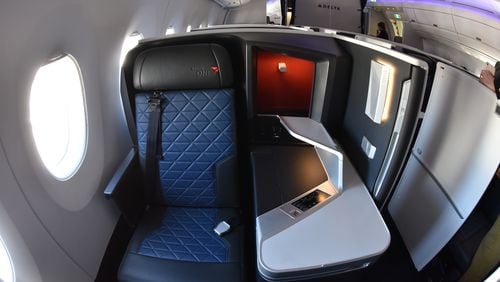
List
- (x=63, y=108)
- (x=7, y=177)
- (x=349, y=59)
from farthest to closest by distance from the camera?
(x=349, y=59) → (x=63, y=108) → (x=7, y=177)

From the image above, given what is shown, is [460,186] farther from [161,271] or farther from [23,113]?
[23,113]

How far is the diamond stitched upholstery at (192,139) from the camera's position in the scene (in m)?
1.74

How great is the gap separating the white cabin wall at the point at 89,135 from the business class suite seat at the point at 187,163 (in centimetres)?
25

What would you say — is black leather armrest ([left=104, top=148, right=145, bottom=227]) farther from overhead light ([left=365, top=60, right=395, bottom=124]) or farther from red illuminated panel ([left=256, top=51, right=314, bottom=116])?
overhead light ([left=365, top=60, right=395, bottom=124])

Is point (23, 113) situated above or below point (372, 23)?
below

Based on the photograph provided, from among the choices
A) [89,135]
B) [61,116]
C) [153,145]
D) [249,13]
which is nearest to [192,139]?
[153,145]

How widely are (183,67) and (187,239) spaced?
39.5 inches

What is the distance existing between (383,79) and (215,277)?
126 cm

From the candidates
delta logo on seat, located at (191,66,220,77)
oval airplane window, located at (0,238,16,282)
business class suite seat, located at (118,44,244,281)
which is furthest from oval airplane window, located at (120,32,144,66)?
oval airplane window, located at (0,238,16,282)

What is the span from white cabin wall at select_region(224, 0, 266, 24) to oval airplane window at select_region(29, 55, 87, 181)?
781 cm

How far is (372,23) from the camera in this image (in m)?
5.45

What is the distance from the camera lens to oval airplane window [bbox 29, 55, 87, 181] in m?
1.46

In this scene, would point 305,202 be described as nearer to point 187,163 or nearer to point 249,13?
point 187,163

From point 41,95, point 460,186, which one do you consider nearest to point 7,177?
point 41,95
